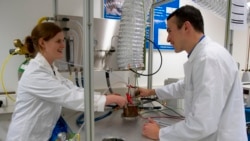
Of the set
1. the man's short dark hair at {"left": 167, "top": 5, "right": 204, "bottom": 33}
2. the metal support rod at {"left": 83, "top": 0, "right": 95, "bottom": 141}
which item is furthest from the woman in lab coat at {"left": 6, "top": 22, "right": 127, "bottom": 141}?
the man's short dark hair at {"left": 167, "top": 5, "right": 204, "bottom": 33}

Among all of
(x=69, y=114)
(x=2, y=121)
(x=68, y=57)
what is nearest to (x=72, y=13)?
(x=68, y=57)

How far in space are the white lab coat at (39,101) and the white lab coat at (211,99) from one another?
1.28ft

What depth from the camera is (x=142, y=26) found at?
5.27 feet

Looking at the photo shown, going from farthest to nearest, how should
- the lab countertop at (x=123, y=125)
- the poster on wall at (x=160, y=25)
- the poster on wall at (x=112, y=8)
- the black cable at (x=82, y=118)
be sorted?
the poster on wall at (x=160, y=25) < the poster on wall at (x=112, y=8) < the black cable at (x=82, y=118) < the lab countertop at (x=123, y=125)

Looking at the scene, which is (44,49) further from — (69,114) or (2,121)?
(2,121)

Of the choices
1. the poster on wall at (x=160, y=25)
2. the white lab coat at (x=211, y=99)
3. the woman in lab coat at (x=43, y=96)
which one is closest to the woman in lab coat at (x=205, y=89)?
the white lab coat at (x=211, y=99)

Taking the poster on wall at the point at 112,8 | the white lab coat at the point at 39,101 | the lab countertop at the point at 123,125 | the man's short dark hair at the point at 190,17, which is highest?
the poster on wall at the point at 112,8

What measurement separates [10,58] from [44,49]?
0.64 m

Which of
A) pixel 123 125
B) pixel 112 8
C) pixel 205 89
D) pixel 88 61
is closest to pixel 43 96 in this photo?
pixel 88 61

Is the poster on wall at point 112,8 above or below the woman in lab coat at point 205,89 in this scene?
above

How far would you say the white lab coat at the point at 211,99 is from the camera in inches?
32.0

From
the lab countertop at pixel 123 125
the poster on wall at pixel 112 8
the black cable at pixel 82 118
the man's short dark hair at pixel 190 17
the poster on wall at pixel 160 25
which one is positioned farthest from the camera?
the poster on wall at pixel 160 25

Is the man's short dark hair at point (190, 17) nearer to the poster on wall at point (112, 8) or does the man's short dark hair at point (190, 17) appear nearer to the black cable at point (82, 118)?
the black cable at point (82, 118)

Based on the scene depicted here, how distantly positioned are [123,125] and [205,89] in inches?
26.7
